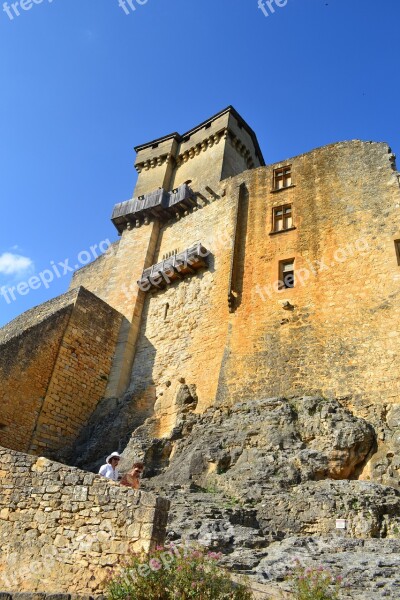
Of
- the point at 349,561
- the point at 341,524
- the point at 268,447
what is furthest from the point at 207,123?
the point at 349,561

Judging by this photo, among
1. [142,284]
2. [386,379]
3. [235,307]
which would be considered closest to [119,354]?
[142,284]


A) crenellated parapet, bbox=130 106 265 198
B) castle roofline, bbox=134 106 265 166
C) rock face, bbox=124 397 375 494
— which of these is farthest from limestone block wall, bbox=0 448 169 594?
castle roofline, bbox=134 106 265 166

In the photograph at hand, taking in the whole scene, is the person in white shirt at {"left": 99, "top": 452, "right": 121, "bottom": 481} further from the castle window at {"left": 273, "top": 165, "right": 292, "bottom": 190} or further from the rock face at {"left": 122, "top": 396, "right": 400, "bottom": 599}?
the castle window at {"left": 273, "top": 165, "right": 292, "bottom": 190}

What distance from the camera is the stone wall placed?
14.7 m

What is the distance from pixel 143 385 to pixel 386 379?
8.32 m

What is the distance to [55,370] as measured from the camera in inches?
632

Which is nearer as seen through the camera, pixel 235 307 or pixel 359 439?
pixel 359 439

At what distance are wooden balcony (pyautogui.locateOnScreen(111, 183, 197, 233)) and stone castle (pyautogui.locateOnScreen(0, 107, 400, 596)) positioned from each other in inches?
5.3

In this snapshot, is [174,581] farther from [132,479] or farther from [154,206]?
[154,206]

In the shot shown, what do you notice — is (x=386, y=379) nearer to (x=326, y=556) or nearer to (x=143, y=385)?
(x=326, y=556)

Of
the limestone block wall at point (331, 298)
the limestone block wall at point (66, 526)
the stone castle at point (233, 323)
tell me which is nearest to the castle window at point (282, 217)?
the stone castle at point (233, 323)

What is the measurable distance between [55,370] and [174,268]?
5720 mm

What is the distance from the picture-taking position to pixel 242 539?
795cm

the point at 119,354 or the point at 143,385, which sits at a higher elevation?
the point at 119,354
